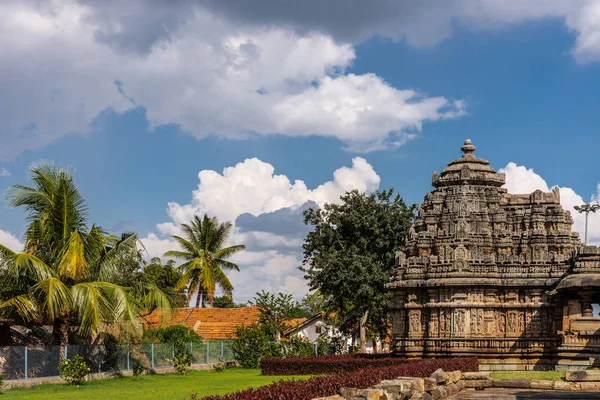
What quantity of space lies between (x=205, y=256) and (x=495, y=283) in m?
30.5

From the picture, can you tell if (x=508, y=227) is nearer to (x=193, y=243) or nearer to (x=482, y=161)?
(x=482, y=161)

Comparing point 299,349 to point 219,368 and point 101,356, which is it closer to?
point 219,368

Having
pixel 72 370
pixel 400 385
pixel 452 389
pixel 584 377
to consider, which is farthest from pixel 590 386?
pixel 72 370

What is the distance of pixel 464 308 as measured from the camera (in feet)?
97.8

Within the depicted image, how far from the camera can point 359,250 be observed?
43.0 metres

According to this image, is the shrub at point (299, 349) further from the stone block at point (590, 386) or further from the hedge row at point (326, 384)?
the stone block at point (590, 386)

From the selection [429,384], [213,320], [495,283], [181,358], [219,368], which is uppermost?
[495,283]

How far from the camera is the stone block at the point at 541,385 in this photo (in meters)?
21.8

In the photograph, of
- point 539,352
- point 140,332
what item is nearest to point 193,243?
point 140,332

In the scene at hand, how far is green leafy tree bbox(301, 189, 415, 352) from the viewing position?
4222 centimetres

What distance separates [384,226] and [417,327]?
41.9 feet

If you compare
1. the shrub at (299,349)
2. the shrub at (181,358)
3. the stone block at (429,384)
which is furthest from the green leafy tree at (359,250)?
the stone block at (429,384)

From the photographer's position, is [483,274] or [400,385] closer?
[400,385]

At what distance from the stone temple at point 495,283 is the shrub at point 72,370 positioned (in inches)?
465
